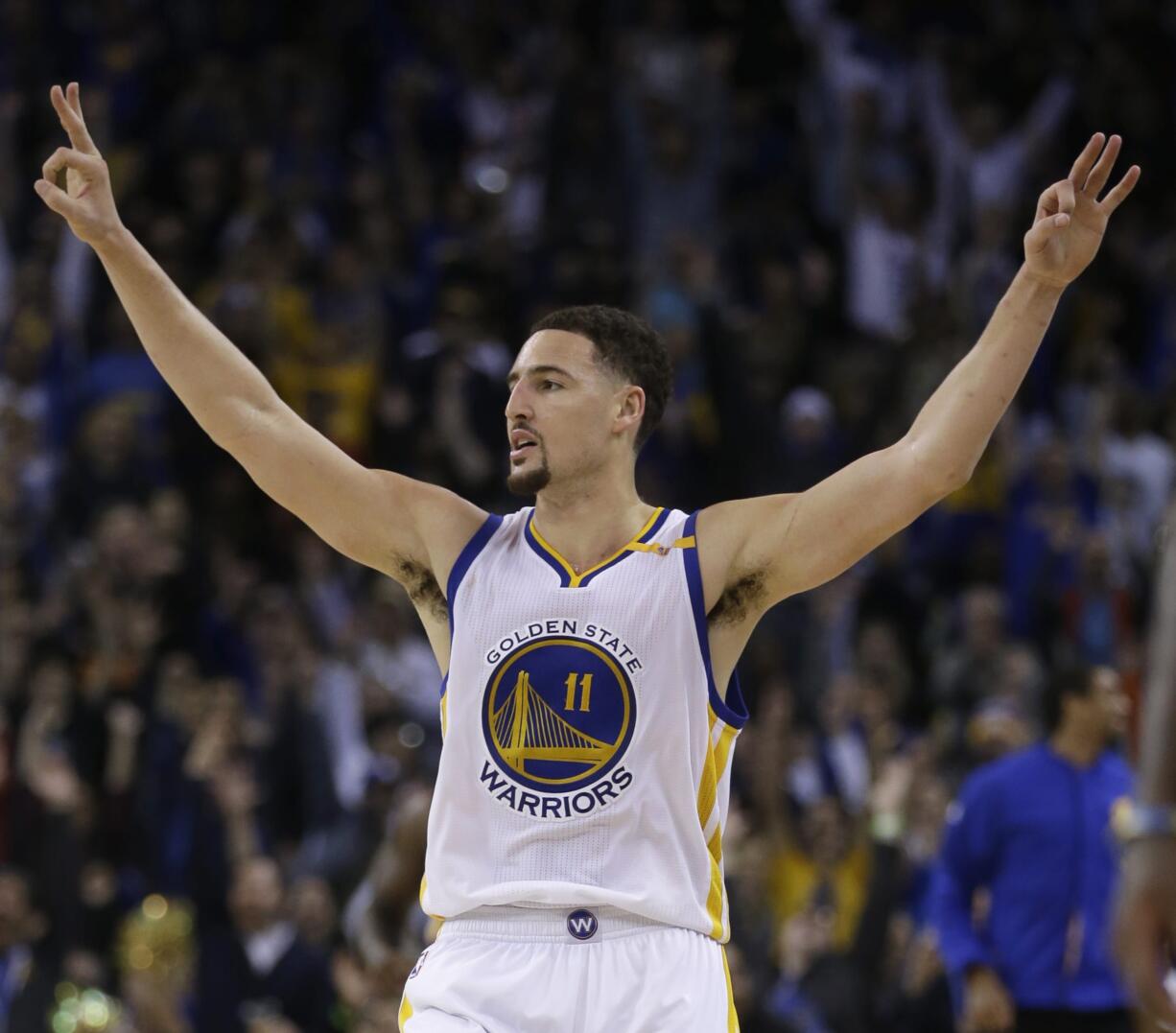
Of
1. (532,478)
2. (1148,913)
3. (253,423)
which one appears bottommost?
(1148,913)

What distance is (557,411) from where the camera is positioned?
18.1ft

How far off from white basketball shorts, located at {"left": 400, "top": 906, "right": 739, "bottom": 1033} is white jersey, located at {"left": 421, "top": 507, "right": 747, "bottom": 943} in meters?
0.05

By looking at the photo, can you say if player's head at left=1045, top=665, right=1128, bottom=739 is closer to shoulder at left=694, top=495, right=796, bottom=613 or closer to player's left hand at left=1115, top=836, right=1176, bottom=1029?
shoulder at left=694, top=495, right=796, bottom=613

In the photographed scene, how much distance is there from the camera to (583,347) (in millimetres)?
5613

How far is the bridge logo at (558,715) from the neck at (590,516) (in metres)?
0.36

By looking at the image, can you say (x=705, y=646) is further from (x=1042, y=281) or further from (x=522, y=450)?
(x=1042, y=281)

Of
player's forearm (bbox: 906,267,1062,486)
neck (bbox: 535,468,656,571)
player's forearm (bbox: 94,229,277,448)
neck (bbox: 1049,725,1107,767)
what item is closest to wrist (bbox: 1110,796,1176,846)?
player's forearm (bbox: 906,267,1062,486)

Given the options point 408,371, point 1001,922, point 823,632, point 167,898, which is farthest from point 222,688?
point 1001,922

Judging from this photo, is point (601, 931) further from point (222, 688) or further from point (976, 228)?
point (976, 228)

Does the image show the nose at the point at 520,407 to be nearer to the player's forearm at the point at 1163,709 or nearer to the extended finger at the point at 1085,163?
the extended finger at the point at 1085,163

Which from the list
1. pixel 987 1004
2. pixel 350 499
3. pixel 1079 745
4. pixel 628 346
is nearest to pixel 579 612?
pixel 350 499

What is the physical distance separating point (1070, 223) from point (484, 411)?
28.7 ft

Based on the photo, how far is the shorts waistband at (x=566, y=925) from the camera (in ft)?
16.4

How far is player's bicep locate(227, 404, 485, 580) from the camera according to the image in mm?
5430
